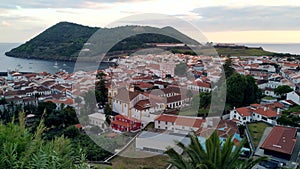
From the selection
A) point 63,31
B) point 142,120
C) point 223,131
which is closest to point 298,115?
point 223,131

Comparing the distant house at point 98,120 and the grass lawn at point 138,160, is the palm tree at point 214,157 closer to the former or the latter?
the grass lawn at point 138,160

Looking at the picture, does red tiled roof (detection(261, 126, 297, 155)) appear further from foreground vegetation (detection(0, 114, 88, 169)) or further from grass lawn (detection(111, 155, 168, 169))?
foreground vegetation (detection(0, 114, 88, 169))

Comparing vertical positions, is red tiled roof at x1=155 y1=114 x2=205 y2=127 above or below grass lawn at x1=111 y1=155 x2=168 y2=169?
above

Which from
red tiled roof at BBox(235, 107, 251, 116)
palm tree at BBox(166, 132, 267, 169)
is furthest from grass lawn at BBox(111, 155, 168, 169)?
red tiled roof at BBox(235, 107, 251, 116)

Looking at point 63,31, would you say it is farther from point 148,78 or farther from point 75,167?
point 75,167

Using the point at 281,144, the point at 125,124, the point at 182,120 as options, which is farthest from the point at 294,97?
the point at 125,124

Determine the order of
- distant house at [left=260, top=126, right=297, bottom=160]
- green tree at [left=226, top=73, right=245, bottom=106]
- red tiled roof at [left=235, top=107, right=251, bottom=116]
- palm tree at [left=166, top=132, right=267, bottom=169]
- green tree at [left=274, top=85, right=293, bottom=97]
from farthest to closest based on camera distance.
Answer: green tree at [left=274, top=85, right=293, bottom=97] < green tree at [left=226, top=73, right=245, bottom=106] < red tiled roof at [left=235, top=107, right=251, bottom=116] < distant house at [left=260, top=126, right=297, bottom=160] < palm tree at [left=166, top=132, right=267, bottom=169]

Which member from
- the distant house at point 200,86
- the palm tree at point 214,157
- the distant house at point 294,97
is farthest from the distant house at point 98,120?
the distant house at point 294,97
